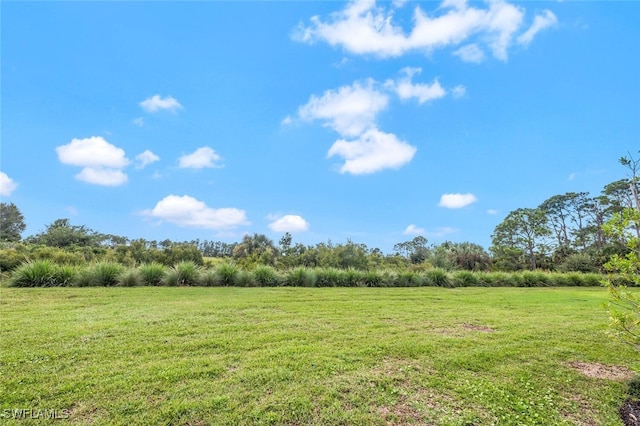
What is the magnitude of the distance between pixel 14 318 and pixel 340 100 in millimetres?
9404

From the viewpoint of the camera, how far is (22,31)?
6098 millimetres

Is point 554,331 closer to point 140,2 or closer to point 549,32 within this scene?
point 549,32

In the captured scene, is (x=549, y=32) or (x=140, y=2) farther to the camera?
(x=549, y=32)

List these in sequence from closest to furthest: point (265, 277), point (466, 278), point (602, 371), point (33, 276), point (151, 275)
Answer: point (602, 371) → point (33, 276) → point (151, 275) → point (265, 277) → point (466, 278)

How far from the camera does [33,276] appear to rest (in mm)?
7480

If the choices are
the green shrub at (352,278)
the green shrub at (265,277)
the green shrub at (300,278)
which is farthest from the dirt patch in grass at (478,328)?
the green shrub at (265,277)

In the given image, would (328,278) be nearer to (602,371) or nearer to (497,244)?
(602,371)

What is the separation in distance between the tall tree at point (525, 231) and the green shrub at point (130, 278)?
97.3ft

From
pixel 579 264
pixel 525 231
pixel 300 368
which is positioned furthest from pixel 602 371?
pixel 525 231

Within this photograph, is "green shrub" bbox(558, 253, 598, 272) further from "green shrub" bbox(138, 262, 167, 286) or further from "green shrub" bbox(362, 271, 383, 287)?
"green shrub" bbox(138, 262, 167, 286)

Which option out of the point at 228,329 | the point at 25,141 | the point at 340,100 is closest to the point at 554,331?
the point at 228,329

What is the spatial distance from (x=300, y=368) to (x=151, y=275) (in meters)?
7.44

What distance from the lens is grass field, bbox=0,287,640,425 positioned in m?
2.06

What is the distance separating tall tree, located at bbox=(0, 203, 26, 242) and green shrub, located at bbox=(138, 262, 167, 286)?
112 ft
